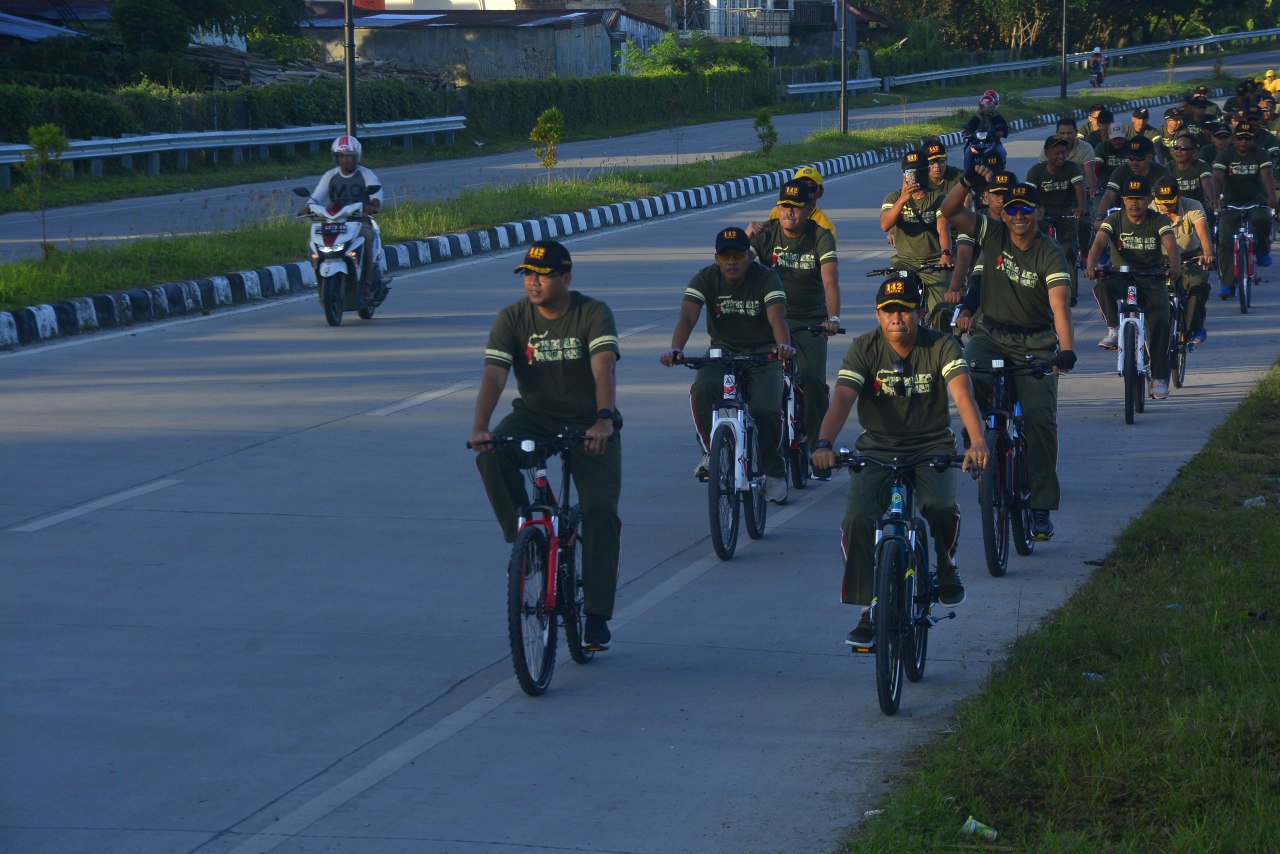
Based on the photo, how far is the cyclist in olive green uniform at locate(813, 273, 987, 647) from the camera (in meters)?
6.45

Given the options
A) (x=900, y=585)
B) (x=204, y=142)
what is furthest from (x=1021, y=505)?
(x=204, y=142)

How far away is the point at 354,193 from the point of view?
16125mm

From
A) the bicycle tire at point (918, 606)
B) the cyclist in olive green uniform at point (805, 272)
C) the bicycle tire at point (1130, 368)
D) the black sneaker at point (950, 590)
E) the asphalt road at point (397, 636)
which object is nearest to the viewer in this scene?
the asphalt road at point (397, 636)

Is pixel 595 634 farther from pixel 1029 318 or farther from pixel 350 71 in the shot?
pixel 350 71

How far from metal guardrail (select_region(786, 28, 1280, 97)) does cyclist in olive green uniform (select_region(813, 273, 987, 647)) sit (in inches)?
2152

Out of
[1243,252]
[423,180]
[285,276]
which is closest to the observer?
[1243,252]

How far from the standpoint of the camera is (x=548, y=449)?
256 inches

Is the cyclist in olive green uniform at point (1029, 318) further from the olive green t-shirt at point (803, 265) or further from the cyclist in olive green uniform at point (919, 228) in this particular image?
the cyclist in olive green uniform at point (919, 228)

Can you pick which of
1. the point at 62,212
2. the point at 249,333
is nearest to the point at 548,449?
the point at 249,333

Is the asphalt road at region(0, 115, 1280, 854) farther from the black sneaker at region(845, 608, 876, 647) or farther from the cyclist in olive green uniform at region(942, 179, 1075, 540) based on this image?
the cyclist in olive green uniform at region(942, 179, 1075, 540)

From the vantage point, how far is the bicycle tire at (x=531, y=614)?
240 inches

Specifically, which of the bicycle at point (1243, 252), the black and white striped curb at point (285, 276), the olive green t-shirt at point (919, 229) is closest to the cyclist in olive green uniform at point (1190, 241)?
the olive green t-shirt at point (919, 229)

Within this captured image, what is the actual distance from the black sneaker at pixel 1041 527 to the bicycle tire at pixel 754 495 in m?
1.34

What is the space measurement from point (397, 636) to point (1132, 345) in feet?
21.3
